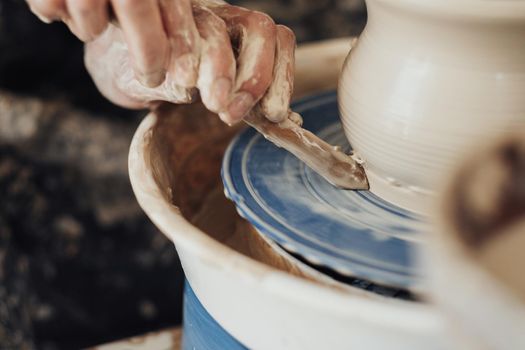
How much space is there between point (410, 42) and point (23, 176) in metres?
1.29

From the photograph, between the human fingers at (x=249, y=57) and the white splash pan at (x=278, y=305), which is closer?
the white splash pan at (x=278, y=305)

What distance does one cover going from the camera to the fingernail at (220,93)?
0.91 metres

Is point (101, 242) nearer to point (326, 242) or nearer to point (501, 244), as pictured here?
point (326, 242)

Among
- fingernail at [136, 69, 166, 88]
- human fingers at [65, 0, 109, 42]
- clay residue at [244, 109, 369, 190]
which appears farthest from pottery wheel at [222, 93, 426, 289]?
human fingers at [65, 0, 109, 42]

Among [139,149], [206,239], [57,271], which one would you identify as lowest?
[57,271]

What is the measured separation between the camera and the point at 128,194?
6.70 feet

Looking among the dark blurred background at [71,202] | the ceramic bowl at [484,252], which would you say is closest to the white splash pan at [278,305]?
the ceramic bowl at [484,252]

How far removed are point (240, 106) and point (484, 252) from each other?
0.50m

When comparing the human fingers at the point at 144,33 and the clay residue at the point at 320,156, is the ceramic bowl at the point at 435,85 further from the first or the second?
the human fingers at the point at 144,33

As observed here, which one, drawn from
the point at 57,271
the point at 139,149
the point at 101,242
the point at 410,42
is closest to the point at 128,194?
the point at 101,242

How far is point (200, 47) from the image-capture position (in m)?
0.92

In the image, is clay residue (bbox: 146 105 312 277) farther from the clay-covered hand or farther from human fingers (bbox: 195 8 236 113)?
human fingers (bbox: 195 8 236 113)

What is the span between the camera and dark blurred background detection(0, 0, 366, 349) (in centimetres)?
188

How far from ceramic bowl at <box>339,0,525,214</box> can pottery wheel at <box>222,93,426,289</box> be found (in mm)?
58
